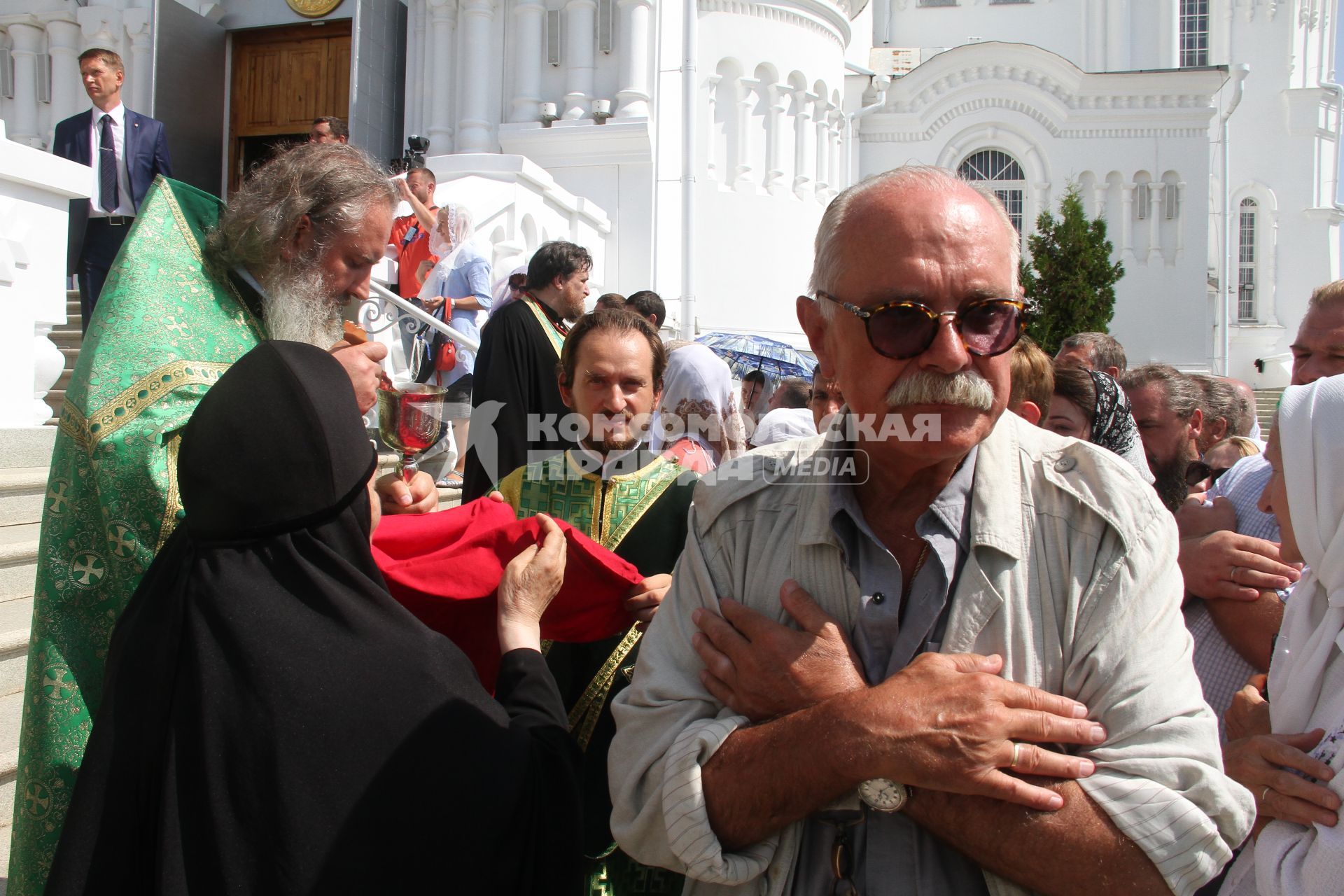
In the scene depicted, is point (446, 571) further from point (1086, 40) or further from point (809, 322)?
point (1086, 40)

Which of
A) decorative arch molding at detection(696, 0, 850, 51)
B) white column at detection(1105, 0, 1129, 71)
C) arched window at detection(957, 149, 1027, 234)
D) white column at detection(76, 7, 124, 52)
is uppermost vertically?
white column at detection(1105, 0, 1129, 71)

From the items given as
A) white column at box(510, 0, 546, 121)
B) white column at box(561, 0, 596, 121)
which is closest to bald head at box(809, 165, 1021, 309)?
white column at box(561, 0, 596, 121)

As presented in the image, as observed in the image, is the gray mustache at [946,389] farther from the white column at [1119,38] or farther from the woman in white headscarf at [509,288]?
the white column at [1119,38]

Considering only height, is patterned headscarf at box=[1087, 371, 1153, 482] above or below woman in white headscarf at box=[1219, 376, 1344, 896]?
A: above

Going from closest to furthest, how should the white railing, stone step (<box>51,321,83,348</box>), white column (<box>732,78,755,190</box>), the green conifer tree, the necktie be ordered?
the necktie → the white railing → stone step (<box>51,321,83,348</box>) → white column (<box>732,78,755,190</box>) → the green conifer tree

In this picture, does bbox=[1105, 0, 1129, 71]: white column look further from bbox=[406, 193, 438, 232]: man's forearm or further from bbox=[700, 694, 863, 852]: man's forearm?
bbox=[700, 694, 863, 852]: man's forearm

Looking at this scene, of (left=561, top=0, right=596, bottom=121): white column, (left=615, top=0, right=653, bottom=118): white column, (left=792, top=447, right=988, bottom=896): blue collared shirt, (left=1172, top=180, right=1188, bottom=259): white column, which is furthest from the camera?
(left=1172, top=180, right=1188, bottom=259): white column

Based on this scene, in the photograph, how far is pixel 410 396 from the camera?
7.72 ft

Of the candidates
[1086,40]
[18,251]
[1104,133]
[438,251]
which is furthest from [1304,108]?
[18,251]

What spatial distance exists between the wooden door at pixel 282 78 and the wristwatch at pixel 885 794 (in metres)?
13.2

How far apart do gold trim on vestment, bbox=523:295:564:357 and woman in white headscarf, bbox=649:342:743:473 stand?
564 millimetres

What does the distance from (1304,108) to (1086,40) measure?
667cm

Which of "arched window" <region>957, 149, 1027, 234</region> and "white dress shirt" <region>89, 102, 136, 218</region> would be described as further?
"arched window" <region>957, 149, 1027, 234</region>

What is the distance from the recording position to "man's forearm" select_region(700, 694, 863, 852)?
138 centimetres
